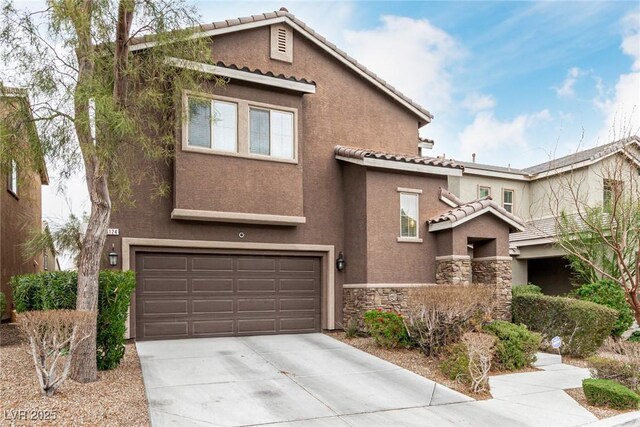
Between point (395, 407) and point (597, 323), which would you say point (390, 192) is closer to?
point (597, 323)

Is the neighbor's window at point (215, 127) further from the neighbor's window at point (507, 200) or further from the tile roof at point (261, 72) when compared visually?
the neighbor's window at point (507, 200)

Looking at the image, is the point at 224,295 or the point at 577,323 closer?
the point at 577,323

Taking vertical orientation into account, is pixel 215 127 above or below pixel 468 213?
above

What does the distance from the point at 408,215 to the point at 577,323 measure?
493 cm

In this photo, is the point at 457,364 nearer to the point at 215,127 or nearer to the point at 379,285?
the point at 379,285

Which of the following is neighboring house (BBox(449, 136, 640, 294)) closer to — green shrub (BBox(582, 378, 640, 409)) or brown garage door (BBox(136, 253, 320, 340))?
brown garage door (BBox(136, 253, 320, 340))

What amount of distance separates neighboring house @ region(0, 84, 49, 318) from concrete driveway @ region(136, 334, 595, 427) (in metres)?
4.21

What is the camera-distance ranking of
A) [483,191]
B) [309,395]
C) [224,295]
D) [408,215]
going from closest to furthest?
[309,395] < [224,295] < [408,215] < [483,191]

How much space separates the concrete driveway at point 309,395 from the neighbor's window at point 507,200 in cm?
1275

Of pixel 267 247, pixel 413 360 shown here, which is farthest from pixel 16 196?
pixel 413 360

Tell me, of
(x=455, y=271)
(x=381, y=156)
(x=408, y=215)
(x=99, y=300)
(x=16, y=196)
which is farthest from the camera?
(x=16, y=196)

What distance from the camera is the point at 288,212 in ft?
39.5

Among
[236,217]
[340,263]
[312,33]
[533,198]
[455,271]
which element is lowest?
[455,271]

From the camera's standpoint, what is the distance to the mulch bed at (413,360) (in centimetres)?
823
